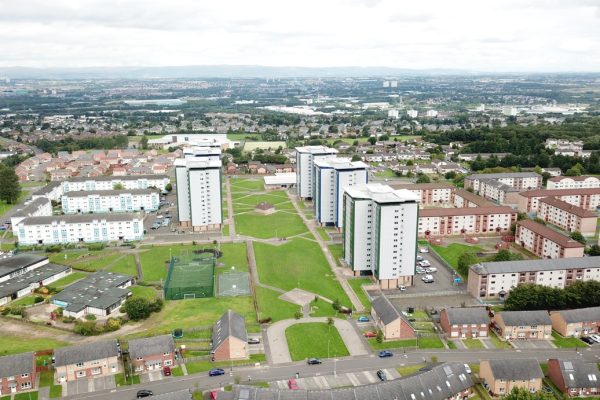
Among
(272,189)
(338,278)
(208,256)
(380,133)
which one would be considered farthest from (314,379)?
(380,133)

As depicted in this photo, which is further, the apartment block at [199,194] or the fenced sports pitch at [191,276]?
the apartment block at [199,194]

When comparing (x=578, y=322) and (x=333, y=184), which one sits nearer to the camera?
(x=578, y=322)

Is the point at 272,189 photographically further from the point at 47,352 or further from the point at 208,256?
the point at 47,352

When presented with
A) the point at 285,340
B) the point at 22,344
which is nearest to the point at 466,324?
the point at 285,340

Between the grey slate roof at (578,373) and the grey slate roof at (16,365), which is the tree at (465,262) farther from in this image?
the grey slate roof at (16,365)

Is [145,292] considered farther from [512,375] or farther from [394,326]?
[512,375]

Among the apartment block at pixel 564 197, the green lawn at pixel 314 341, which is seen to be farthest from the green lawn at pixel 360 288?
the apartment block at pixel 564 197
